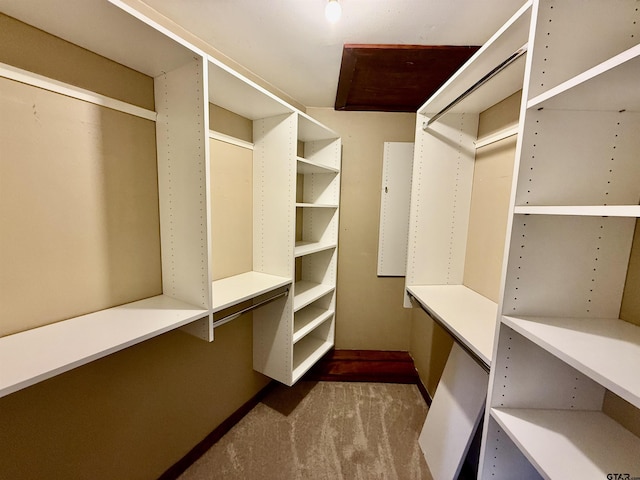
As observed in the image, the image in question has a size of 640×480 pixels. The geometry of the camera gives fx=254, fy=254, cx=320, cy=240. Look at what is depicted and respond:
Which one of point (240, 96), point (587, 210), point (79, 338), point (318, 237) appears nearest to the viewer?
point (587, 210)

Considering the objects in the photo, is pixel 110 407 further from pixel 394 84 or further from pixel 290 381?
pixel 394 84

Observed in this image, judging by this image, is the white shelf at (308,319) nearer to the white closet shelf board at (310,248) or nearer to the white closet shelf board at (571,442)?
the white closet shelf board at (310,248)

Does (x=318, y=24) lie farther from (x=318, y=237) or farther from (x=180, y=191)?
(x=318, y=237)

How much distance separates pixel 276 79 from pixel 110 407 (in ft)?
7.30

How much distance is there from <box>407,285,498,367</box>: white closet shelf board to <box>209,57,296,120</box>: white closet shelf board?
1477 millimetres

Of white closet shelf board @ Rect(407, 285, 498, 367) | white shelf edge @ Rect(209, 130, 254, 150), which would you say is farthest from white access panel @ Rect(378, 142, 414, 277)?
white shelf edge @ Rect(209, 130, 254, 150)

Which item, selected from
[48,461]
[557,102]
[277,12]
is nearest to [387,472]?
[48,461]

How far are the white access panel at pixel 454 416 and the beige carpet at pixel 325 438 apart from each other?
143mm

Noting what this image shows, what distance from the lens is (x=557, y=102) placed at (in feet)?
2.50

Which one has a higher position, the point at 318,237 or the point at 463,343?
the point at 318,237

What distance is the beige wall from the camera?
7.88 ft

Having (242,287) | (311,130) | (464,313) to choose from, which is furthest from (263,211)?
(464,313)

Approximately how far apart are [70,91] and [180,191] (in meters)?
0.51

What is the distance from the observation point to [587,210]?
0.63 meters
